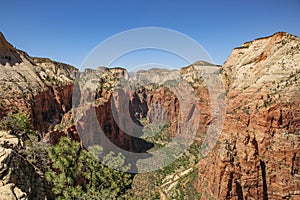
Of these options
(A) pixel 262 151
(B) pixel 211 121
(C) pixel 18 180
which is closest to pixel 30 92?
(C) pixel 18 180

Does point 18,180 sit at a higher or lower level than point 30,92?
lower

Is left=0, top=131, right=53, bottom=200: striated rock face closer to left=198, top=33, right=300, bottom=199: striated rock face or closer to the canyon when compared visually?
the canyon

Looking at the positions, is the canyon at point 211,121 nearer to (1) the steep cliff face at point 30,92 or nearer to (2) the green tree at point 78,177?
(1) the steep cliff face at point 30,92

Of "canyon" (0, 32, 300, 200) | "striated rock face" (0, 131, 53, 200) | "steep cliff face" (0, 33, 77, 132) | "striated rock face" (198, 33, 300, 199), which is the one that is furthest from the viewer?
"steep cliff face" (0, 33, 77, 132)

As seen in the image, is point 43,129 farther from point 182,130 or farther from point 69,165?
point 182,130

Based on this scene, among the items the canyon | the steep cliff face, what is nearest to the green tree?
the canyon

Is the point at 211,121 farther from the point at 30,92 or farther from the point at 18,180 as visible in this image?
the point at 18,180

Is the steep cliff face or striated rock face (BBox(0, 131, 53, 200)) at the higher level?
the steep cliff face
